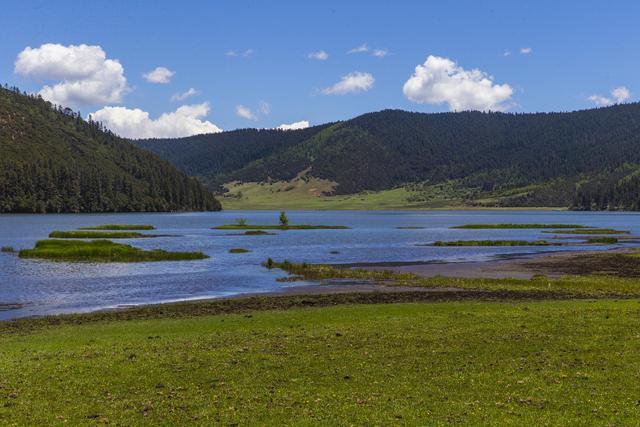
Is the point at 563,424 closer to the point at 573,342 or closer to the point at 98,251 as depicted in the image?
the point at 573,342

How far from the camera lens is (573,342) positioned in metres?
26.5

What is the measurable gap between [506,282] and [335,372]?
3995 centimetres

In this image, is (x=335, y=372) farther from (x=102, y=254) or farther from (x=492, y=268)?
(x=102, y=254)

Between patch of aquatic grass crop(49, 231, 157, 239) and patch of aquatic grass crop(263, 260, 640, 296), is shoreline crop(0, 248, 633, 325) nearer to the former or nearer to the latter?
patch of aquatic grass crop(263, 260, 640, 296)

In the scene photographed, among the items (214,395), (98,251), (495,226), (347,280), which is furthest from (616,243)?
(214,395)

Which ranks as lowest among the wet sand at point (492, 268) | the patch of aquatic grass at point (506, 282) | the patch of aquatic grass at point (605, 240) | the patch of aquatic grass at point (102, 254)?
the patch of aquatic grass at point (605, 240)

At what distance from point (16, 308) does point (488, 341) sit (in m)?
35.1

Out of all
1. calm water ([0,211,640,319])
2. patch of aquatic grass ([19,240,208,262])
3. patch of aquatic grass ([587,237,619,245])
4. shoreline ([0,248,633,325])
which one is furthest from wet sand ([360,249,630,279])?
patch of aquatic grass ([587,237,619,245])

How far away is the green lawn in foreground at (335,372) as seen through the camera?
1723 centimetres

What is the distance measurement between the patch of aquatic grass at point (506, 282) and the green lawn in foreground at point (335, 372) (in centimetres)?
1783

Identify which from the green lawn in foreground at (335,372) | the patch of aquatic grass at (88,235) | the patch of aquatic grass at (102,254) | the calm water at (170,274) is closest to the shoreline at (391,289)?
the calm water at (170,274)

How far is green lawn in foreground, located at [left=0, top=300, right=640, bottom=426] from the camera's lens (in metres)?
17.2

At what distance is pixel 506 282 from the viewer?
58.4m

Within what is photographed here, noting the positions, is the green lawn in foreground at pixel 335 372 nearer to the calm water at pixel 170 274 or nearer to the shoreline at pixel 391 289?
the shoreline at pixel 391 289
